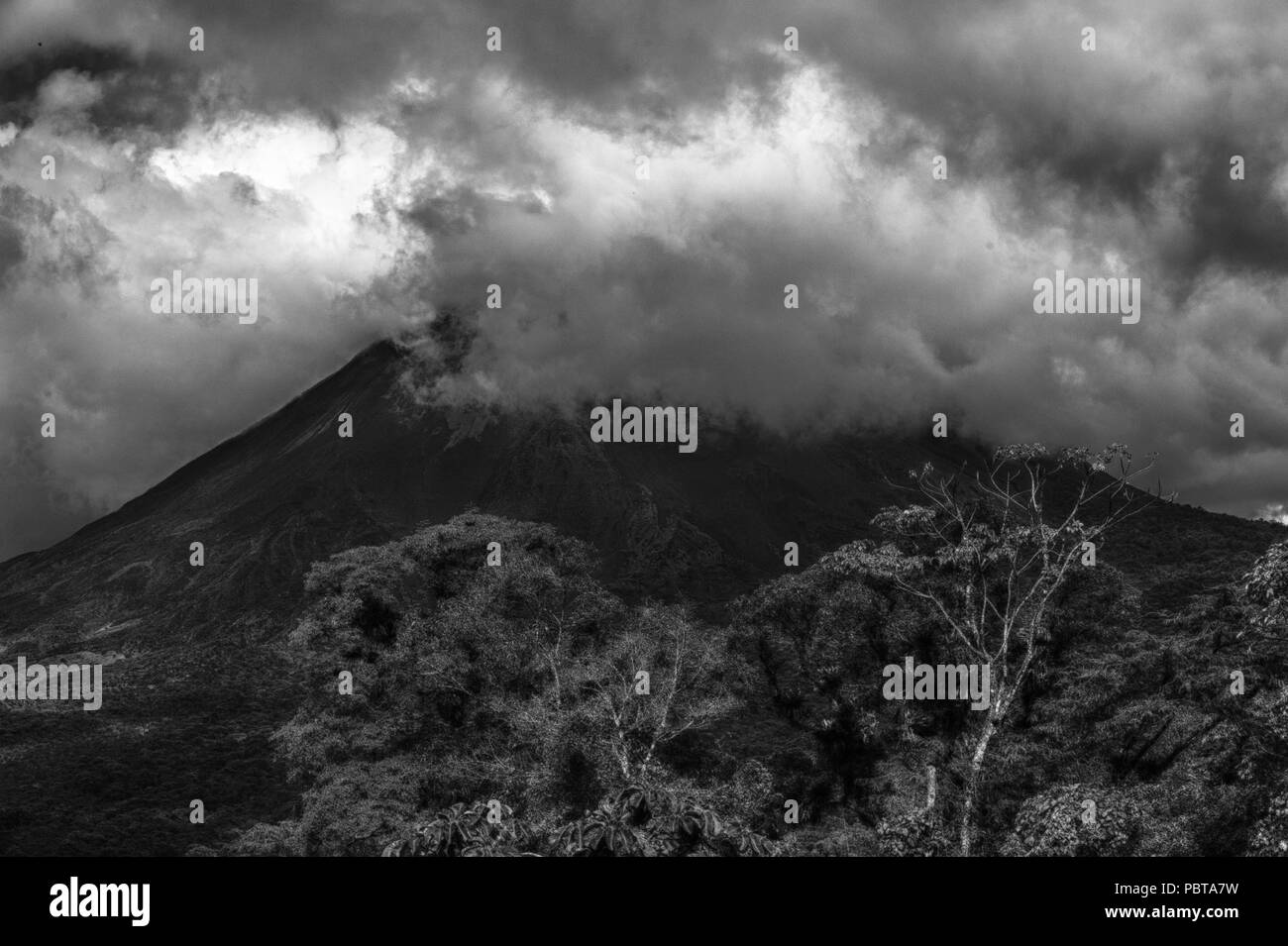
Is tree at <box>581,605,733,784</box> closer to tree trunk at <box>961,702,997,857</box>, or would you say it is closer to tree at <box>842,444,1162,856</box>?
tree at <box>842,444,1162,856</box>

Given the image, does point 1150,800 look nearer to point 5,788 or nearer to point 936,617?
point 936,617

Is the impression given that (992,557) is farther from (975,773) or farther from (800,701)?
(800,701)

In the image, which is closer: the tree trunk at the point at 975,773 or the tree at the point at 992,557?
the tree trunk at the point at 975,773

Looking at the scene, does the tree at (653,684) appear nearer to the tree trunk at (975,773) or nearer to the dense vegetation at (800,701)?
the dense vegetation at (800,701)

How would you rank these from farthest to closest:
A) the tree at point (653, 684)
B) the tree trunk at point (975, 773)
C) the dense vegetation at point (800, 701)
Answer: the tree at point (653, 684) → the dense vegetation at point (800, 701) → the tree trunk at point (975, 773)

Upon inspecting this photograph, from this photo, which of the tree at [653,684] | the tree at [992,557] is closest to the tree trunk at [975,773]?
the tree at [992,557]

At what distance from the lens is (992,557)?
20984 millimetres

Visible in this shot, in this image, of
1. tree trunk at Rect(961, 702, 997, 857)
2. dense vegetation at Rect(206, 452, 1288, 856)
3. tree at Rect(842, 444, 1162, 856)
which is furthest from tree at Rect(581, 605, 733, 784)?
tree trunk at Rect(961, 702, 997, 857)

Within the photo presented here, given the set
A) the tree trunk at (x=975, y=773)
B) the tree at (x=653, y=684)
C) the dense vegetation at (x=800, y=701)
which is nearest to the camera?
the tree trunk at (x=975, y=773)

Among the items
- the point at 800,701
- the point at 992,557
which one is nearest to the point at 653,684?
the point at 800,701

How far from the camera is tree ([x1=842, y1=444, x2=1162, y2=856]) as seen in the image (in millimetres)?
19116

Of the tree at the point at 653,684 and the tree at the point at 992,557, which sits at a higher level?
the tree at the point at 992,557

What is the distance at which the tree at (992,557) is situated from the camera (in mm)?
19116
